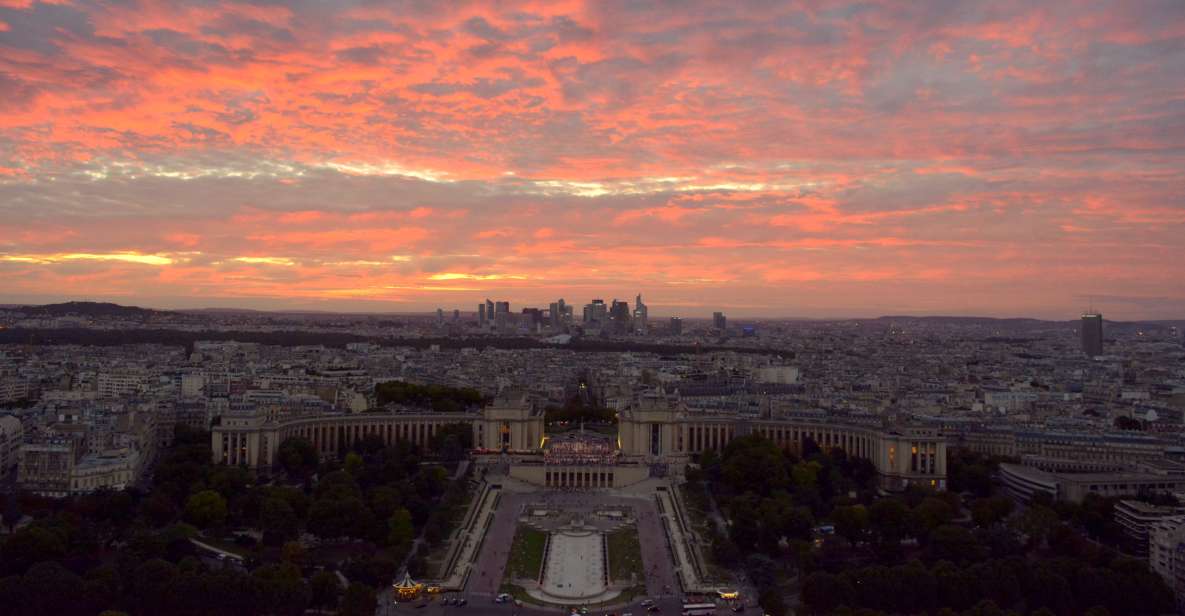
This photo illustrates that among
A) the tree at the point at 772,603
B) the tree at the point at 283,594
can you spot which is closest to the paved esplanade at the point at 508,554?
the tree at the point at 772,603

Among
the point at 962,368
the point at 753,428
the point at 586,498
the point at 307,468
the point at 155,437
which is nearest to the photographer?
the point at 586,498

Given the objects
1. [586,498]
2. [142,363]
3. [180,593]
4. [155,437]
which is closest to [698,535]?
[586,498]

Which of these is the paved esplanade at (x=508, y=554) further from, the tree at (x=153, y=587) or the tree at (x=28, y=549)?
the tree at (x=28, y=549)

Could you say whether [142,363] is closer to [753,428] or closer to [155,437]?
[155,437]

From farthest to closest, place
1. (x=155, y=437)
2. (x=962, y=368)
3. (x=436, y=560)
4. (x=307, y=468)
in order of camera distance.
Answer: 1. (x=962, y=368)
2. (x=155, y=437)
3. (x=307, y=468)
4. (x=436, y=560)

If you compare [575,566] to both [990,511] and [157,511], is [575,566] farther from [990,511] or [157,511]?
[990,511]

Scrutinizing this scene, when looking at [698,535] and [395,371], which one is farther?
[395,371]

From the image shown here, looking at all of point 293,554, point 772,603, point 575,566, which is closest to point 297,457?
point 293,554

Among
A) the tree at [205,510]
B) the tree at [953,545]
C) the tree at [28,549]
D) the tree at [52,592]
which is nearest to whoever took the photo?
the tree at [52,592]
